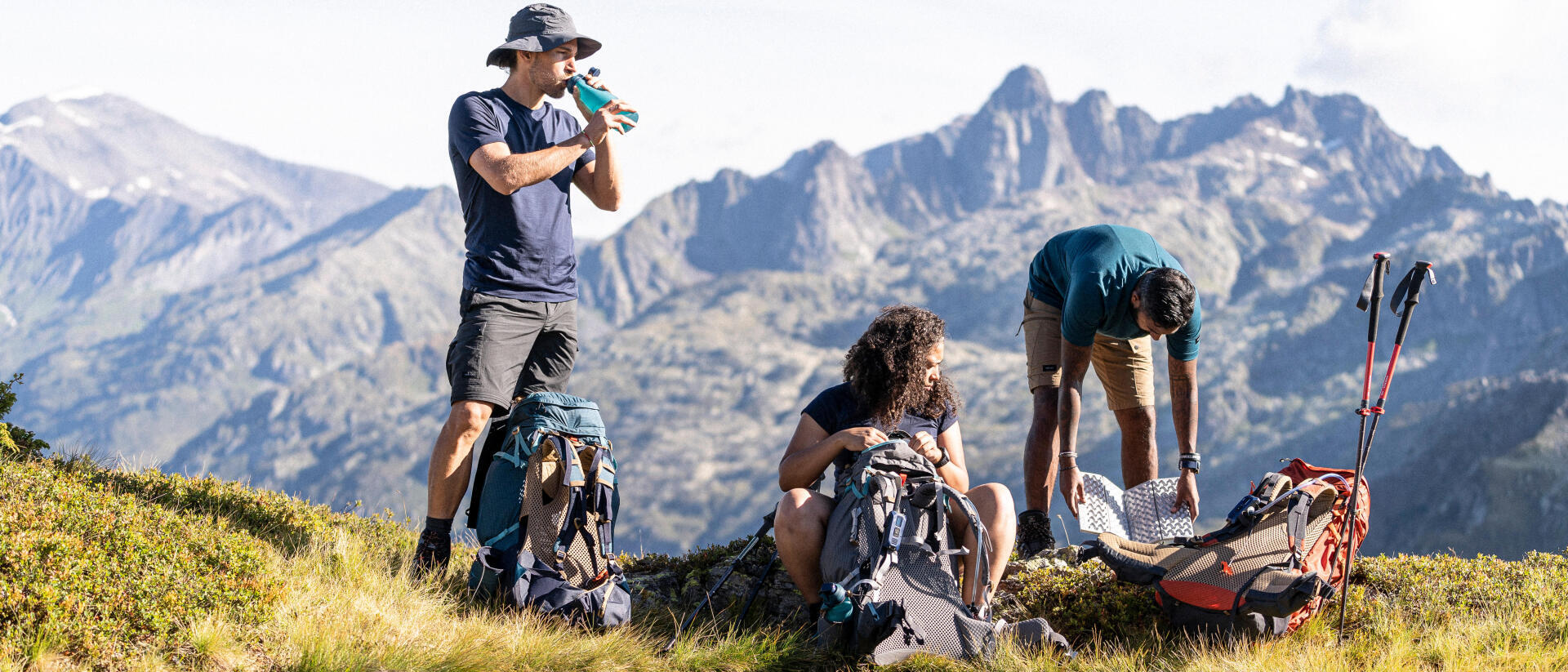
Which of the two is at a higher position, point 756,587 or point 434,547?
point 434,547

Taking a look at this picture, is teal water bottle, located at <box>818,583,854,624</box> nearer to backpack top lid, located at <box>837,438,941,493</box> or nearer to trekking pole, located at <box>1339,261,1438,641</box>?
backpack top lid, located at <box>837,438,941,493</box>

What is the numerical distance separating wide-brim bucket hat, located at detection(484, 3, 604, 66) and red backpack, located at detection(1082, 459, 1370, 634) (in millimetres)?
4441

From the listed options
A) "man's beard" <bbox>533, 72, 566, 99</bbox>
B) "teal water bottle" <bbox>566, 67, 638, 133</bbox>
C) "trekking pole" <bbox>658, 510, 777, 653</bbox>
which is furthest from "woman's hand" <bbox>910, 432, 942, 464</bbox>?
"man's beard" <bbox>533, 72, 566, 99</bbox>

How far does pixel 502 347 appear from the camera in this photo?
6.25m

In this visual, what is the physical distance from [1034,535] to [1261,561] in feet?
6.26

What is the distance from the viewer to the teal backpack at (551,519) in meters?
5.98

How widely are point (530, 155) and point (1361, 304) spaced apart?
5006 mm

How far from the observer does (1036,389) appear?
787 cm

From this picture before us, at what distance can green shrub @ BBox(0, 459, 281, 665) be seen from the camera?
4570 millimetres

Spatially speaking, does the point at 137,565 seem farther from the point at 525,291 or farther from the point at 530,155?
the point at 530,155

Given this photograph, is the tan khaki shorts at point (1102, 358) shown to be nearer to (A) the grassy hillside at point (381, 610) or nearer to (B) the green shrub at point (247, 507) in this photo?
(A) the grassy hillside at point (381, 610)

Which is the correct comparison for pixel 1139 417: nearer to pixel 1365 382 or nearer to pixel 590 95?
pixel 1365 382

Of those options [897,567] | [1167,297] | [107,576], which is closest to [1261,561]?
[1167,297]

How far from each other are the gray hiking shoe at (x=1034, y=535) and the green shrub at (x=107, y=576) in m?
4.88
